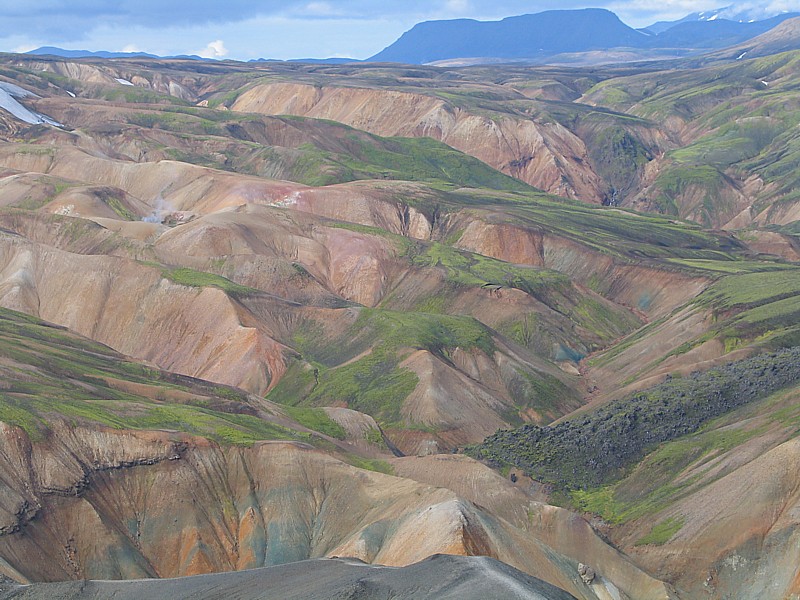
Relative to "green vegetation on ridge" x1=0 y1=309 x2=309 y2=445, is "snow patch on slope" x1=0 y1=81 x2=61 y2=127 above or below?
above

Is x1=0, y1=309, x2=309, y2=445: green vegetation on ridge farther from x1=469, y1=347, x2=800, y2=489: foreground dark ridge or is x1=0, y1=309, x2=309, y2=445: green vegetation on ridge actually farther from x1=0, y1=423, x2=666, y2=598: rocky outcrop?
x1=469, y1=347, x2=800, y2=489: foreground dark ridge

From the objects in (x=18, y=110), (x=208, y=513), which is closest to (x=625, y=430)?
(x=208, y=513)

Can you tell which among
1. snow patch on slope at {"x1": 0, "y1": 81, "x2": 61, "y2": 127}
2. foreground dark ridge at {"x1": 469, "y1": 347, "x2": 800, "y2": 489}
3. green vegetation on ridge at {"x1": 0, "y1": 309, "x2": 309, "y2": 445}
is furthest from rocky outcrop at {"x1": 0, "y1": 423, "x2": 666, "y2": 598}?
snow patch on slope at {"x1": 0, "y1": 81, "x2": 61, "y2": 127}

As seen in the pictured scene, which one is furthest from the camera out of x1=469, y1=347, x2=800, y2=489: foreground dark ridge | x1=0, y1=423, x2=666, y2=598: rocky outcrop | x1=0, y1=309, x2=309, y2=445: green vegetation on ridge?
x1=469, y1=347, x2=800, y2=489: foreground dark ridge

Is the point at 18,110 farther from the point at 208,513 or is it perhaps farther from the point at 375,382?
the point at 208,513

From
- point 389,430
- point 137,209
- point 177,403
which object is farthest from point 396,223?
point 177,403

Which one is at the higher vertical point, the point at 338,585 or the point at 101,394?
the point at 101,394
